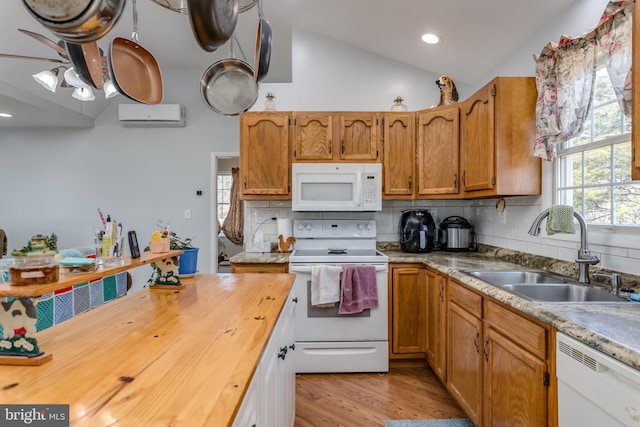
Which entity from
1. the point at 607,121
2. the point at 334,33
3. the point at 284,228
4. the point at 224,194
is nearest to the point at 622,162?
the point at 607,121

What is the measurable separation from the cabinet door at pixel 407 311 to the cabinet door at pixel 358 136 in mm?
1025

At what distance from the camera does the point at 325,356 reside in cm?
260

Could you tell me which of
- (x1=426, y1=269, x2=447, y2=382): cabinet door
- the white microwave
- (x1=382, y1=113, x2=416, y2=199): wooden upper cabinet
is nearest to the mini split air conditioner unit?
the white microwave

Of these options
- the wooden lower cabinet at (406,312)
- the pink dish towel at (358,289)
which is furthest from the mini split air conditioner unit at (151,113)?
the wooden lower cabinet at (406,312)

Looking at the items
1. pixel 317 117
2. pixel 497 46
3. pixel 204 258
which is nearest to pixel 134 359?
pixel 317 117

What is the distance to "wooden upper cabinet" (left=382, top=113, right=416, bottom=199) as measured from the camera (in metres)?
3.00

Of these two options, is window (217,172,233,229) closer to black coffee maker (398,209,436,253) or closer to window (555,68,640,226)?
black coffee maker (398,209,436,253)

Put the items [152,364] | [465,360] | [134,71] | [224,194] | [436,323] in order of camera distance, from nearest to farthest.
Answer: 1. [152,364]
2. [134,71]
3. [465,360]
4. [436,323]
5. [224,194]

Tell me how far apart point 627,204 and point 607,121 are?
1.50 feet

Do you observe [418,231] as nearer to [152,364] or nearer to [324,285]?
[324,285]

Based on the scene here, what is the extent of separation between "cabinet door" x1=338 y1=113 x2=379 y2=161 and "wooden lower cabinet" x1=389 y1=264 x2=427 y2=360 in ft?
3.28

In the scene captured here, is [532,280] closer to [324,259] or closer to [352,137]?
[324,259]

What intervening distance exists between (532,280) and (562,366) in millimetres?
997

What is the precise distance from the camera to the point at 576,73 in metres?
1.84
